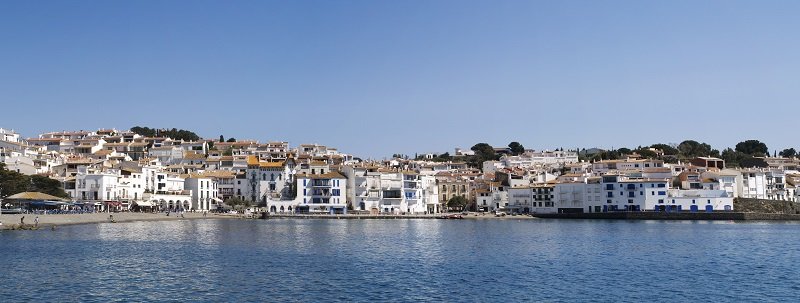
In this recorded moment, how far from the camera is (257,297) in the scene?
24.2 meters

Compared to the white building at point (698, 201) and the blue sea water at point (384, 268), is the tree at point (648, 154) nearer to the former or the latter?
the white building at point (698, 201)

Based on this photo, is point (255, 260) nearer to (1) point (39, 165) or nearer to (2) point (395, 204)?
(2) point (395, 204)

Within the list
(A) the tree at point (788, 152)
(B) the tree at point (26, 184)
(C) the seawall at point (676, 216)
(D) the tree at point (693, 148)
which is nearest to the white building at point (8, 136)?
(B) the tree at point (26, 184)

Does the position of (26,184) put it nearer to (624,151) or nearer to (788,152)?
(624,151)

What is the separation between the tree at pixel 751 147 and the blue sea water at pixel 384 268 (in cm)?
11506

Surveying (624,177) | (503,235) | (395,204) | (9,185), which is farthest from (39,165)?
(624,177)

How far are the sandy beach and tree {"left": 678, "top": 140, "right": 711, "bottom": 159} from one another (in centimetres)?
9465

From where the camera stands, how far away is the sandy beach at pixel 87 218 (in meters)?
56.4

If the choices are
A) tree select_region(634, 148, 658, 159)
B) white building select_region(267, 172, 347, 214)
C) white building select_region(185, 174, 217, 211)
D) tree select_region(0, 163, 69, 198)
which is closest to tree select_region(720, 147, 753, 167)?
tree select_region(634, 148, 658, 159)

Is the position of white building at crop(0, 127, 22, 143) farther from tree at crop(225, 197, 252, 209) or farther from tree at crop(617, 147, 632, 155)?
tree at crop(617, 147, 632, 155)

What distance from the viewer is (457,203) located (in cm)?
10219

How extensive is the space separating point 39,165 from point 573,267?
76404 mm

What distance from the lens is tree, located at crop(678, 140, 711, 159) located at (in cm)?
14323

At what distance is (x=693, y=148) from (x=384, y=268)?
429 feet
